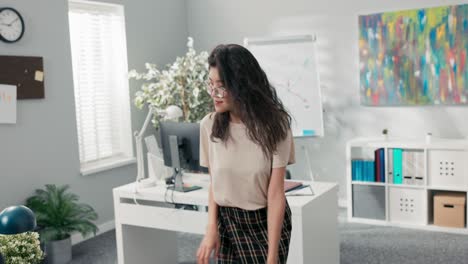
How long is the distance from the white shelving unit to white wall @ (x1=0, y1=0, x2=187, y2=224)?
7.04 feet

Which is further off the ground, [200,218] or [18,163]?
[18,163]

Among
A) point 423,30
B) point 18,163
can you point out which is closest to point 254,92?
point 18,163

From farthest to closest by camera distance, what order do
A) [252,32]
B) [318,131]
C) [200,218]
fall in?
1. [252,32]
2. [318,131]
3. [200,218]

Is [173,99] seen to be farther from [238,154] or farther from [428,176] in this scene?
[238,154]

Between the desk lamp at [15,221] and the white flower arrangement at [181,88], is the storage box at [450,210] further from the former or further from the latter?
the desk lamp at [15,221]

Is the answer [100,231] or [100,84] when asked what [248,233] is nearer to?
[100,231]

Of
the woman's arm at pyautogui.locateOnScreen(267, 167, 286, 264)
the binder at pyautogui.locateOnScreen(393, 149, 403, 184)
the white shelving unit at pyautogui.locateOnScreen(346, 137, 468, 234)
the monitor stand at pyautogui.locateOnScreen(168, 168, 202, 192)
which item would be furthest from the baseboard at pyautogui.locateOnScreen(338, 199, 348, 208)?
the woman's arm at pyautogui.locateOnScreen(267, 167, 286, 264)

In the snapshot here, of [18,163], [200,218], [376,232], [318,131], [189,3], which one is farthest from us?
[189,3]

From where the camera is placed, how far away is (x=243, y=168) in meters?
1.76

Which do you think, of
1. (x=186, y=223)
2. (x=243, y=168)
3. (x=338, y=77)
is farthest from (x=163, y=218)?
(x=338, y=77)

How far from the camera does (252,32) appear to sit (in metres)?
5.47

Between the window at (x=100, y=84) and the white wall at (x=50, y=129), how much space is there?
0.33 ft

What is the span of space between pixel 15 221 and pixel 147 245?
250 centimetres

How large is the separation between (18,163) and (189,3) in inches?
108
